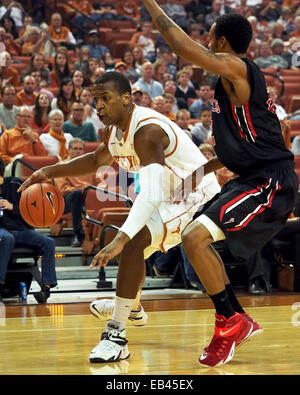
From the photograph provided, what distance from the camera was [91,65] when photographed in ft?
37.3

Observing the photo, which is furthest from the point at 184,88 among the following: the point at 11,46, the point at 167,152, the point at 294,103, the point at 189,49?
the point at 189,49

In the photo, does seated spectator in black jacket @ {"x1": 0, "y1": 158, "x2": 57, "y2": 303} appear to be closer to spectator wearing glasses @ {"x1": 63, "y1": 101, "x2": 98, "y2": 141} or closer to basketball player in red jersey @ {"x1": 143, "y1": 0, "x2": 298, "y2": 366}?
spectator wearing glasses @ {"x1": 63, "y1": 101, "x2": 98, "y2": 141}

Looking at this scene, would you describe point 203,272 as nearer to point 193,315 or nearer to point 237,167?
point 237,167

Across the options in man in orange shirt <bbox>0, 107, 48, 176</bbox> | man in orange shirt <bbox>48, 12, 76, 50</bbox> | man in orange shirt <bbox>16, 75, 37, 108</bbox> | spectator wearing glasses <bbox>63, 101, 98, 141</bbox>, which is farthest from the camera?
man in orange shirt <bbox>48, 12, 76, 50</bbox>

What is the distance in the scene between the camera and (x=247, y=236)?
3.77 metres

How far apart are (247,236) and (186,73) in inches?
344

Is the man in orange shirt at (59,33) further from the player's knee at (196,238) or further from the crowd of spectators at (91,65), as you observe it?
the player's knee at (196,238)

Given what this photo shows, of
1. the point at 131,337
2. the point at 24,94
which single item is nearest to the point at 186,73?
the point at 24,94

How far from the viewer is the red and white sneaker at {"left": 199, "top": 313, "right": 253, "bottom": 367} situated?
3.72 m

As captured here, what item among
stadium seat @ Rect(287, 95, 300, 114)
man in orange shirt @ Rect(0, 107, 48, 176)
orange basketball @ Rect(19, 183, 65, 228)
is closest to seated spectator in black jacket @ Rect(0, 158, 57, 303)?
orange basketball @ Rect(19, 183, 65, 228)

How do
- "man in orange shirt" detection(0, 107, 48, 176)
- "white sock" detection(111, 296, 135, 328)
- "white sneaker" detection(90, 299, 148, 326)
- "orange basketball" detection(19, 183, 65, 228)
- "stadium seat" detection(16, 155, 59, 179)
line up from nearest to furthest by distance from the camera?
"white sock" detection(111, 296, 135, 328)
"white sneaker" detection(90, 299, 148, 326)
"orange basketball" detection(19, 183, 65, 228)
"stadium seat" detection(16, 155, 59, 179)
"man in orange shirt" detection(0, 107, 48, 176)

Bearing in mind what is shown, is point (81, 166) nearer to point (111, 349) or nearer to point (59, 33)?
point (111, 349)

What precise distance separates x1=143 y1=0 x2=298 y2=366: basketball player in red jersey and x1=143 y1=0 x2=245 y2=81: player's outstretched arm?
0.10 meters

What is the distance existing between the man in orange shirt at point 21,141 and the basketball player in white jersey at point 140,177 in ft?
13.7
